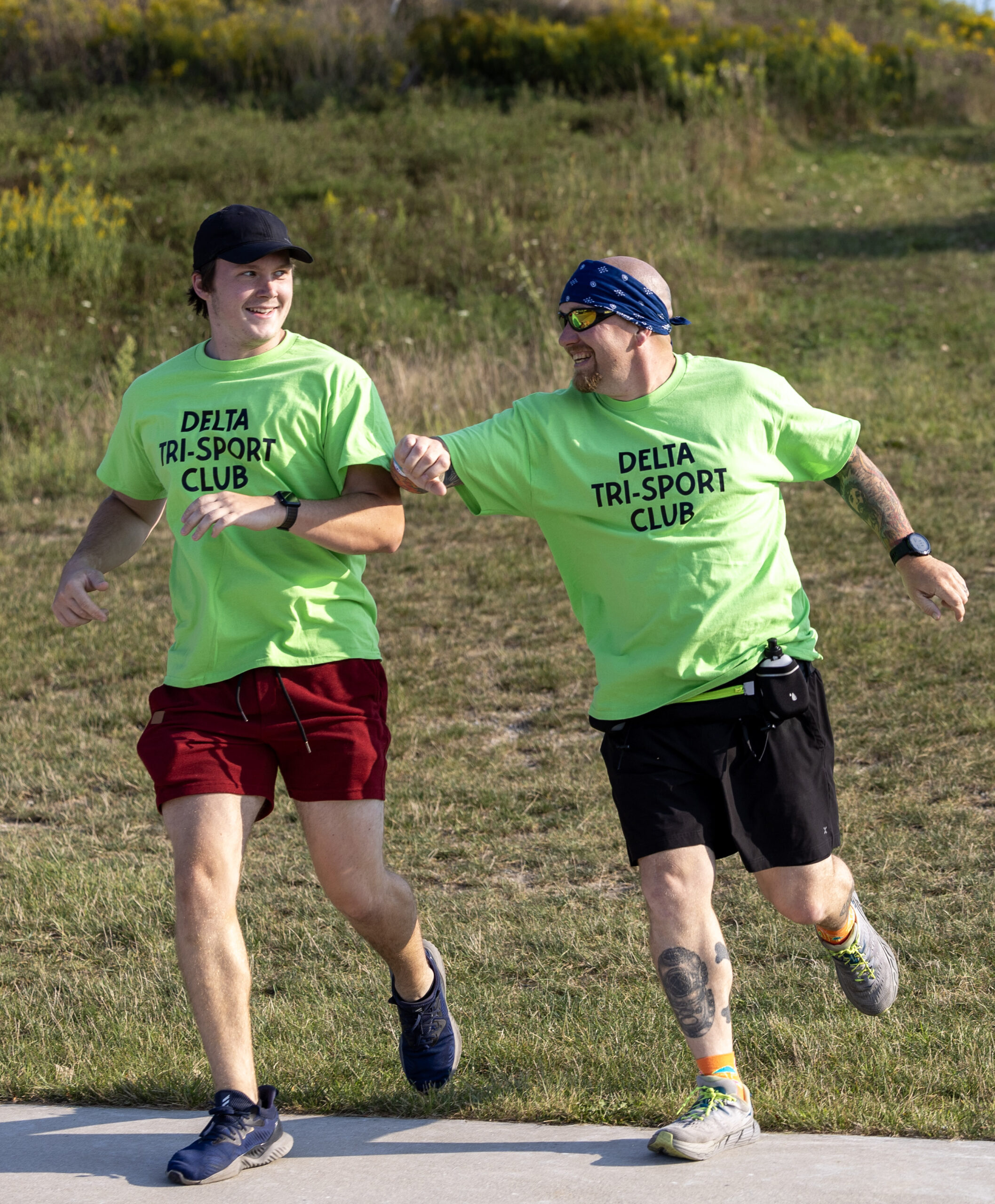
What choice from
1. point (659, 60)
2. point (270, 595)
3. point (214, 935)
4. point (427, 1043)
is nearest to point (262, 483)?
point (270, 595)

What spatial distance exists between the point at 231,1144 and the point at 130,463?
5.77 feet

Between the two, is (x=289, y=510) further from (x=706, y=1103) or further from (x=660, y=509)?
(x=706, y=1103)

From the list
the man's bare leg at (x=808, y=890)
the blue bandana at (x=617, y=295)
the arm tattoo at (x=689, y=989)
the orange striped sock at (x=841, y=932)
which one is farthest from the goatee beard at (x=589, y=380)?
the orange striped sock at (x=841, y=932)

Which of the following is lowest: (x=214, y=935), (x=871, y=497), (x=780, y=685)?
(x=214, y=935)

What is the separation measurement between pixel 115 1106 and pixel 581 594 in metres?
1.83

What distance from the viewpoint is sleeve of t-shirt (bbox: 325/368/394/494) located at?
3562 millimetres

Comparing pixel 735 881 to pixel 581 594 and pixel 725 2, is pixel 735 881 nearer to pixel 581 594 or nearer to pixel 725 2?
pixel 581 594

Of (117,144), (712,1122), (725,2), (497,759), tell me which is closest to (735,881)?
(497,759)

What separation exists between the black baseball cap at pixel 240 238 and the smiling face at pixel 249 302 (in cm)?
2

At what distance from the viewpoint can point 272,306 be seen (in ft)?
12.0

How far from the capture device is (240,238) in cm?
360

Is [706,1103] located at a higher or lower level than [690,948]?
lower

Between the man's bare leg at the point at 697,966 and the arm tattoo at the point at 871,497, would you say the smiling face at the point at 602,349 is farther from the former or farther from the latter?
the man's bare leg at the point at 697,966

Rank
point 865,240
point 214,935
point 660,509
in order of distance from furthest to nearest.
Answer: point 865,240 < point 660,509 < point 214,935
